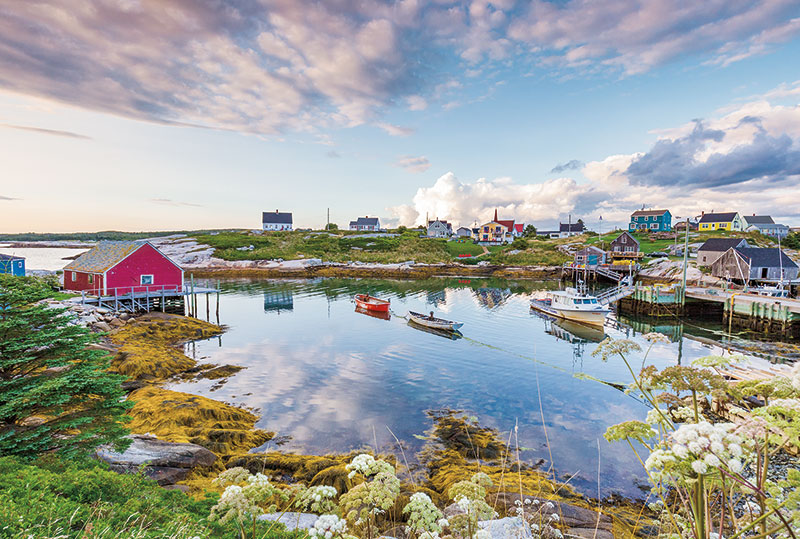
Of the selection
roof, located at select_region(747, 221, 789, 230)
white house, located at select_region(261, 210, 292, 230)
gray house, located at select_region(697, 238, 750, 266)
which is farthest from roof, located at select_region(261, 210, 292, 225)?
roof, located at select_region(747, 221, 789, 230)

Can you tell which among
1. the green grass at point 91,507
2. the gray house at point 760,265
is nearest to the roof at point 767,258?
the gray house at point 760,265

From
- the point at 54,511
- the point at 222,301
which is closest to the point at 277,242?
the point at 222,301

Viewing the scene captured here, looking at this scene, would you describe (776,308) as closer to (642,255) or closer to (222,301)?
(642,255)

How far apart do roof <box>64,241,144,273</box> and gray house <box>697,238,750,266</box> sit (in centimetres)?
8401

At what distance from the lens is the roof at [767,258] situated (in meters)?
52.1

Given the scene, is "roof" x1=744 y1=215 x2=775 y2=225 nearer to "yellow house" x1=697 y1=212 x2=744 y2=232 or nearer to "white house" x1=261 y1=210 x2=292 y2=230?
"yellow house" x1=697 y1=212 x2=744 y2=232

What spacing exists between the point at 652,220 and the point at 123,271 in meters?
141

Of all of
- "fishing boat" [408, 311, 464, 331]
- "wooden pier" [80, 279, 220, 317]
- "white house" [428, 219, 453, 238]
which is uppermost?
"white house" [428, 219, 453, 238]

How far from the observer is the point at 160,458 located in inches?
481

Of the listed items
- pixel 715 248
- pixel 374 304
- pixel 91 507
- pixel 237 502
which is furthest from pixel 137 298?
pixel 715 248

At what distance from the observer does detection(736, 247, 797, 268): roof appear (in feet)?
171

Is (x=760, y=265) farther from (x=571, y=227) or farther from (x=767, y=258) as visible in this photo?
(x=571, y=227)

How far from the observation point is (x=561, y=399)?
2109 cm

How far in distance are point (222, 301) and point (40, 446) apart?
48999 mm
